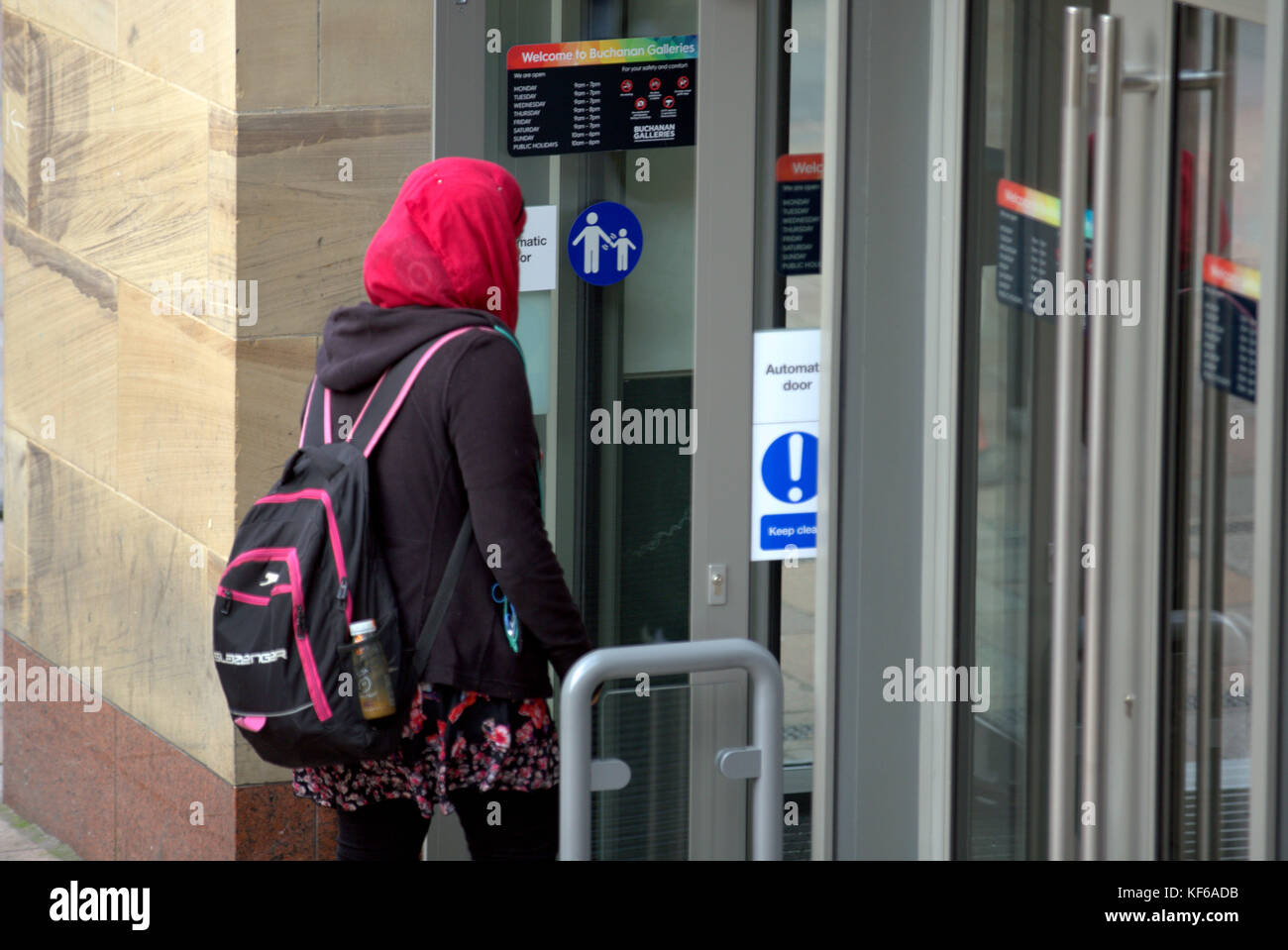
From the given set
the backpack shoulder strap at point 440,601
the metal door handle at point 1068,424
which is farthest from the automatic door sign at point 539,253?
the metal door handle at point 1068,424

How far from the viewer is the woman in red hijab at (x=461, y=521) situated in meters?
3.39

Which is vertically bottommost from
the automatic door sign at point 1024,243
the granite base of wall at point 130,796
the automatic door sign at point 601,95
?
the granite base of wall at point 130,796

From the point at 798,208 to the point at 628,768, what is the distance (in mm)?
1274

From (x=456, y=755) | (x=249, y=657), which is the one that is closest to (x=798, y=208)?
(x=456, y=755)

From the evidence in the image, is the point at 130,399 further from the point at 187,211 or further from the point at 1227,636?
the point at 1227,636

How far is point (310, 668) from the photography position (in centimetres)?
333

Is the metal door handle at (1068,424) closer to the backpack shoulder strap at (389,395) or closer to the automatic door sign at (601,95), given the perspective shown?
the backpack shoulder strap at (389,395)

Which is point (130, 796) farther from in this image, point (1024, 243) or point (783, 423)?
point (1024, 243)

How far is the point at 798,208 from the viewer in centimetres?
403

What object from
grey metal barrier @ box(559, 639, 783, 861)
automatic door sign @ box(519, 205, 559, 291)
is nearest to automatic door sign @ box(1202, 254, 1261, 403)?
grey metal barrier @ box(559, 639, 783, 861)

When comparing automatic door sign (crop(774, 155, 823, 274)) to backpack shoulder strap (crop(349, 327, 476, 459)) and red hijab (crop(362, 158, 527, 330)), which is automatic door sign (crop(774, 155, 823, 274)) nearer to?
red hijab (crop(362, 158, 527, 330))

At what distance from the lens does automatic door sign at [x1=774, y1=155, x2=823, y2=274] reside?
402cm

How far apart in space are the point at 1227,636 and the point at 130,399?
330cm

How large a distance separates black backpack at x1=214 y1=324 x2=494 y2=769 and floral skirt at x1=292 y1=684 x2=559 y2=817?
84 millimetres
